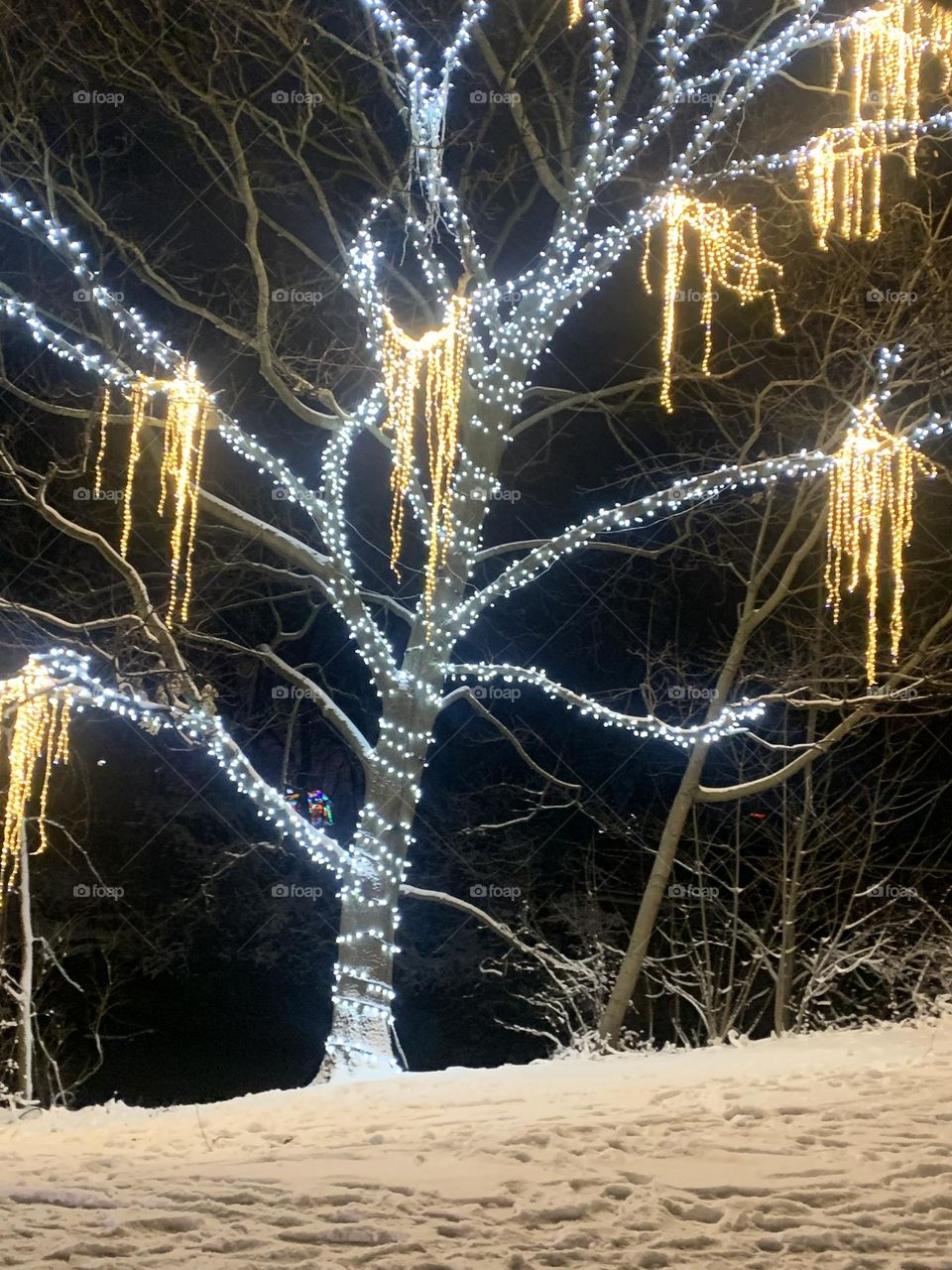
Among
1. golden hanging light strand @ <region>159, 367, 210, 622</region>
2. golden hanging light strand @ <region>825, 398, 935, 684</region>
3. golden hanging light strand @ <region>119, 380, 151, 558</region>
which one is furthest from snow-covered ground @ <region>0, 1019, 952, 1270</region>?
golden hanging light strand @ <region>119, 380, 151, 558</region>

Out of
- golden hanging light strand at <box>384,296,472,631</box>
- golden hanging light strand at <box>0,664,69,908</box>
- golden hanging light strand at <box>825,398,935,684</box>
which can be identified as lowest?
golden hanging light strand at <box>0,664,69,908</box>

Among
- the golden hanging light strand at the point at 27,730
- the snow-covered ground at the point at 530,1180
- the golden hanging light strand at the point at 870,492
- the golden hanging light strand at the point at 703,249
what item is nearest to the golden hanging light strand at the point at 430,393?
the golden hanging light strand at the point at 703,249

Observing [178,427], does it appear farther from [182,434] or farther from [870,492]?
[870,492]

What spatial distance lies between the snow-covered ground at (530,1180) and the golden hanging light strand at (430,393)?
3.80 m

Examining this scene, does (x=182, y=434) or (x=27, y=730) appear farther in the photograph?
(x=182, y=434)

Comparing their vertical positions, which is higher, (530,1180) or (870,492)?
A: (870,492)

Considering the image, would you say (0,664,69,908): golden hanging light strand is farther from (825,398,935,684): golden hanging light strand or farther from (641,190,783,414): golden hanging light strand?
(825,398,935,684): golden hanging light strand

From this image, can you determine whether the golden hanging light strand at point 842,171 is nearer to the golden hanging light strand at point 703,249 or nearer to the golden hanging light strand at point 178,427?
the golden hanging light strand at point 703,249

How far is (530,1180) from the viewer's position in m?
4.97

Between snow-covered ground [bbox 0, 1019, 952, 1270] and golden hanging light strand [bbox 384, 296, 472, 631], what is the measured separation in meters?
3.80

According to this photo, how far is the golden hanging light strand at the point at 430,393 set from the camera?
872cm

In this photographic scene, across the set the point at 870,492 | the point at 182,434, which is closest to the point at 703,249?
the point at 870,492

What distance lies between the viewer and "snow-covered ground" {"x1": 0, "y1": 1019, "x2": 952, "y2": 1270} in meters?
4.17

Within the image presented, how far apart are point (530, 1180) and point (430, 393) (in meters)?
5.53
